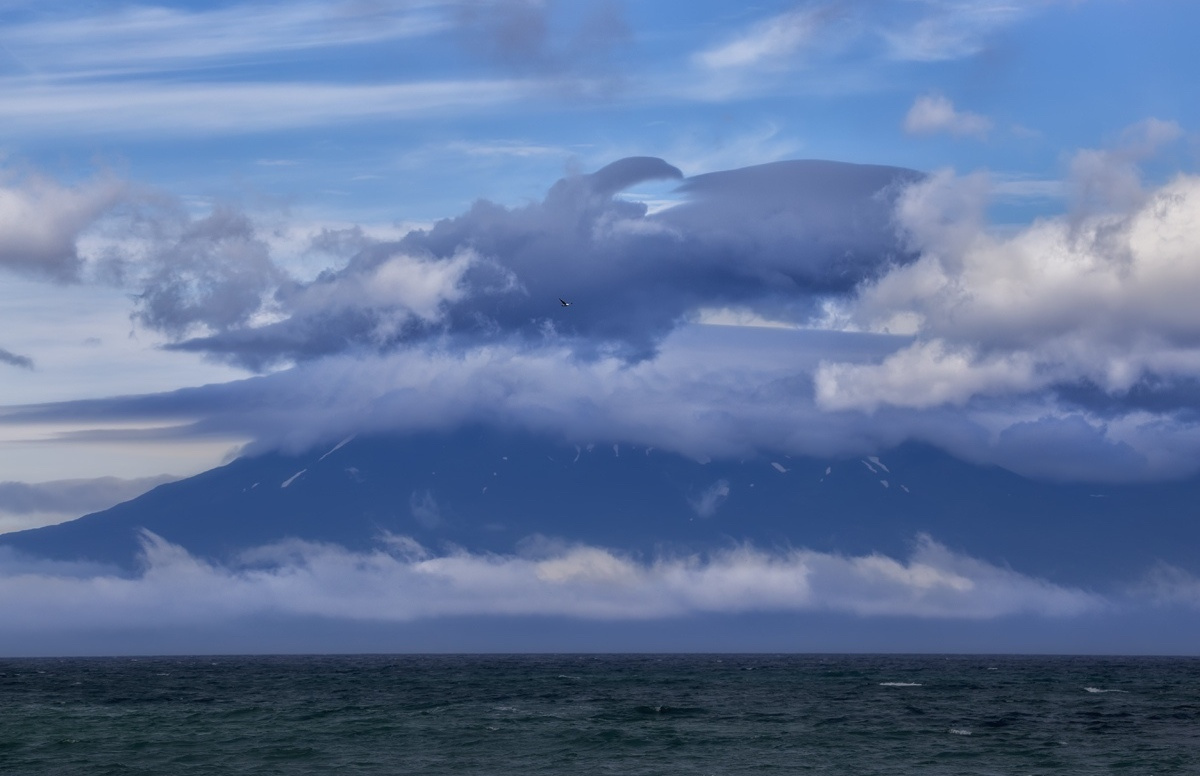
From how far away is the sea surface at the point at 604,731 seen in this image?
86188mm

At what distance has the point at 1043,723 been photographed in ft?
370

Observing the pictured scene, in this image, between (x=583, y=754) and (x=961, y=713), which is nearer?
(x=583, y=754)

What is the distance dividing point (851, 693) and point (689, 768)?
76.5 metres

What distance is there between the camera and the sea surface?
86188 mm

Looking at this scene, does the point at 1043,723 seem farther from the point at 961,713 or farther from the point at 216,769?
the point at 216,769

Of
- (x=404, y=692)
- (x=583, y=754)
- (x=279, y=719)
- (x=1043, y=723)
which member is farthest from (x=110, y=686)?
(x=1043, y=723)

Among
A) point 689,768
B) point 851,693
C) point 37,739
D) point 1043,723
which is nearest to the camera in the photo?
point 689,768

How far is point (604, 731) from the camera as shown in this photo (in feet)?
342

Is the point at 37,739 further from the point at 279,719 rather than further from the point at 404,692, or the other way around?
the point at 404,692

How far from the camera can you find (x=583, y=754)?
9175 cm

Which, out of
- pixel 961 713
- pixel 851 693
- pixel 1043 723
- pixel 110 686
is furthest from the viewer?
pixel 110 686

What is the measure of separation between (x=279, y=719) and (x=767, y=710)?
46811mm

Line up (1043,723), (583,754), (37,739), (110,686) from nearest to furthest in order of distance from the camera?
(583,754), (37,739), (1043,723), (110,686)

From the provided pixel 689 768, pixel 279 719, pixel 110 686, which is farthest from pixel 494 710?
pixel 110 686
